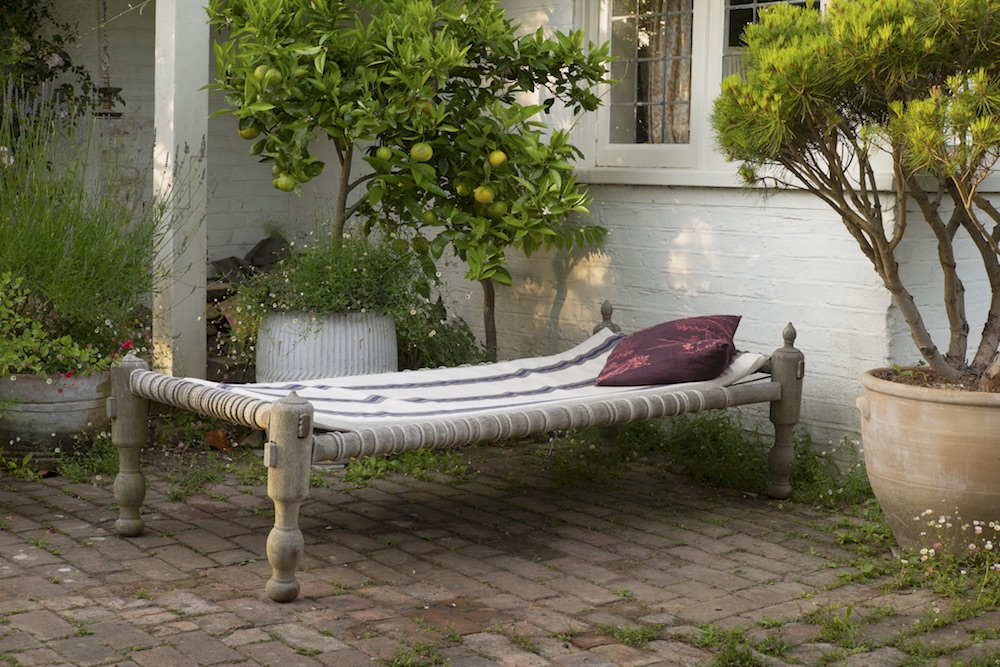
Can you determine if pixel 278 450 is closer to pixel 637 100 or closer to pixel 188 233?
pixel 188 233

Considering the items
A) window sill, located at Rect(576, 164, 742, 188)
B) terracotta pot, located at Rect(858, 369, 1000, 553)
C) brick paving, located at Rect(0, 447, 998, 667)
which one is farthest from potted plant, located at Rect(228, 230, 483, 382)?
terracotta pot, located at Rect(858, 369, 1000, 553)

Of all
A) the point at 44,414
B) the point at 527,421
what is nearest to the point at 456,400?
the point at 527,421

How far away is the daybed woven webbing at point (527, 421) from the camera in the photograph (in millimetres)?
4008

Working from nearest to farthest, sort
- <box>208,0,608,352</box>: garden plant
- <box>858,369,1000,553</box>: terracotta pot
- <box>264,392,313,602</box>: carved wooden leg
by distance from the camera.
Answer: <box>264,392,313,602</box>: carved wooden leg → <box>858,369,1000,553</box>: terracotta pot → <box>208,0,608,352</box>: garden plant

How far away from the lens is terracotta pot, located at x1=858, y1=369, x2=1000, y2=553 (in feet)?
13.5

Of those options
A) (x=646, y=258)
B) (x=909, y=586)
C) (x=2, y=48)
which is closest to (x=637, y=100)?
(x=646, y=258)

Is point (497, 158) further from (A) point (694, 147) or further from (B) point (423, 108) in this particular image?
(A) point (694, 147)

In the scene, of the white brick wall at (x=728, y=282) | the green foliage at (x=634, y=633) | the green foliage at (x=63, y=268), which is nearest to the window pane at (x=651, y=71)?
the white brick wall at (x=728, y=282)

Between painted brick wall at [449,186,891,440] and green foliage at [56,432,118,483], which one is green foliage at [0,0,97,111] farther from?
painted brick wall at [449,186,891,440]

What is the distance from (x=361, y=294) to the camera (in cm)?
586

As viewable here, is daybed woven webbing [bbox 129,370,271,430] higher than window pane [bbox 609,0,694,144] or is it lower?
lower

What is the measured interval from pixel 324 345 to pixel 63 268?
1178mm

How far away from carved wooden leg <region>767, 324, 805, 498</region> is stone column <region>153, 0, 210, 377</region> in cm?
281

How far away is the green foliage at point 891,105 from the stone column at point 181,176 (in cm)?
279
